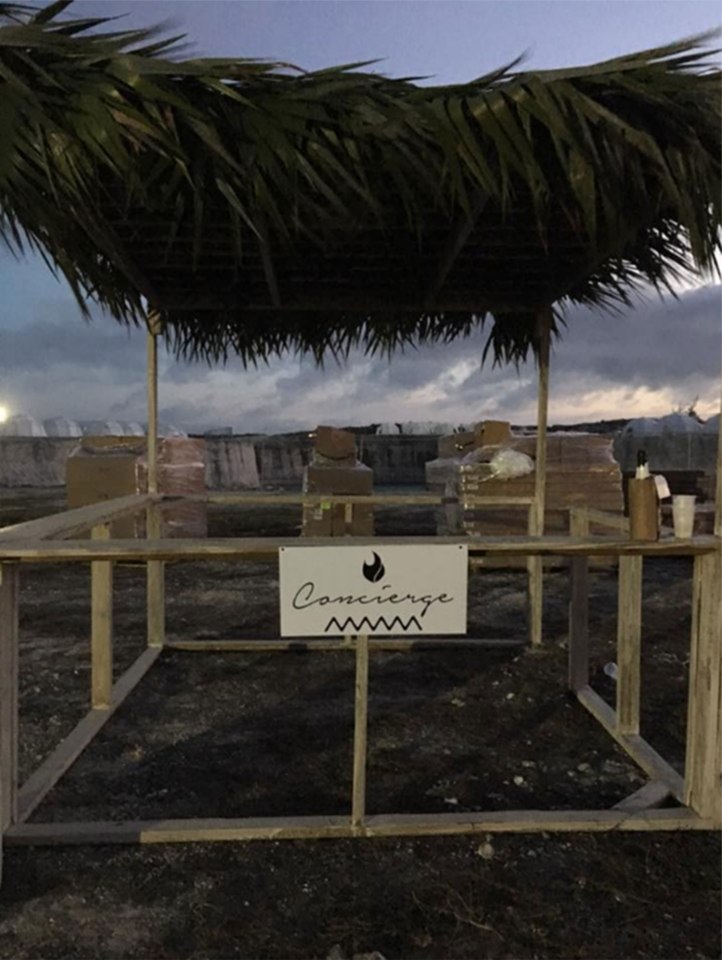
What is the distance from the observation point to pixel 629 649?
3.64m

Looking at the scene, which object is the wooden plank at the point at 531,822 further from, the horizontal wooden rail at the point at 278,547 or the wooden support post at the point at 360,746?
the horizontal wooden rail at the point at 278,547

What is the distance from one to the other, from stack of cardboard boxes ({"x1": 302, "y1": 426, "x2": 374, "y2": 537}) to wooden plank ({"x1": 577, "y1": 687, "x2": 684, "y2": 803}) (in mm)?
5281

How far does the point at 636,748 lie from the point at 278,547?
2.12m

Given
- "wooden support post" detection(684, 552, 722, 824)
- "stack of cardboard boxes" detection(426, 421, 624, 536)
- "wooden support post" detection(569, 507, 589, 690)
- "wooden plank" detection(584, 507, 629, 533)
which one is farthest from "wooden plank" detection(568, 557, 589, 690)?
"stack of cardboard boxes" detection(426, 421, 624, 536)

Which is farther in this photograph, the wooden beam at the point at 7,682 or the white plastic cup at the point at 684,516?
the white plastic cup at the point at 684,516

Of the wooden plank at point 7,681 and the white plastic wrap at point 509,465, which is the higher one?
the white plastic wrap at point 509,465

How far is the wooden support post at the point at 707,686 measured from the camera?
2799 millimetres

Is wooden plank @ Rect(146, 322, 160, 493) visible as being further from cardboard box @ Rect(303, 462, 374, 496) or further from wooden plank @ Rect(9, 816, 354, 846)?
cardboard box @ Rect(303, 462, 374, 496)

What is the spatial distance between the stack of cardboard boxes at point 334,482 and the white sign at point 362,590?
21.5 ft

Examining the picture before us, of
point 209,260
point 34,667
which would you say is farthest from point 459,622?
point 34,667

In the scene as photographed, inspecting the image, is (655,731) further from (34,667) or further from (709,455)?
(709,455)

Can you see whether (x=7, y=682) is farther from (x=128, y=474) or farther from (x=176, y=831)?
(x=128, y=474)

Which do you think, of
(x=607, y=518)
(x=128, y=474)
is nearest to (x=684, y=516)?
(x=607, y=518)

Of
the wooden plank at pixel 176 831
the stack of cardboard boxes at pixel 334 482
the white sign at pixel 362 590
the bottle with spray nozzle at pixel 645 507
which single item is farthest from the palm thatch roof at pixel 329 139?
the stack of cardboard boxes at pixel 334 482
